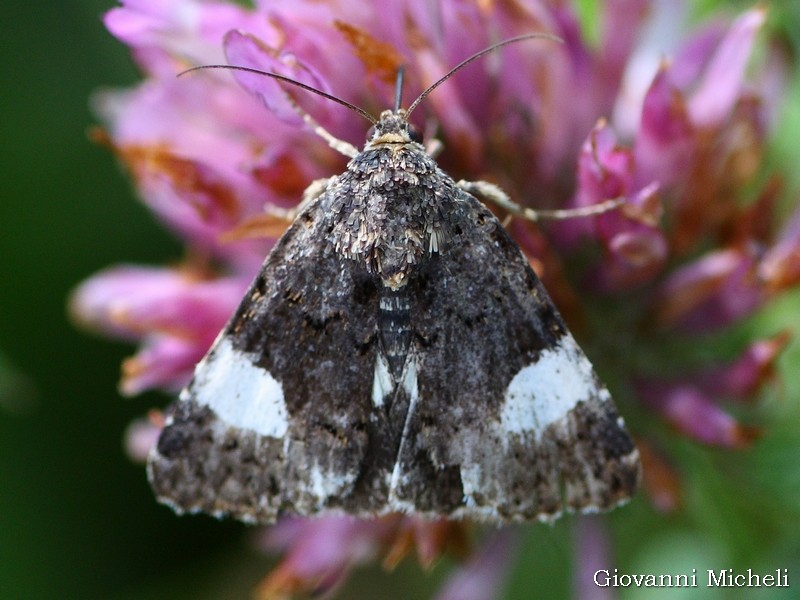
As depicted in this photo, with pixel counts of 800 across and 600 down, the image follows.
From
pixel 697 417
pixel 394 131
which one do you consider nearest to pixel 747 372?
pixel 697 417

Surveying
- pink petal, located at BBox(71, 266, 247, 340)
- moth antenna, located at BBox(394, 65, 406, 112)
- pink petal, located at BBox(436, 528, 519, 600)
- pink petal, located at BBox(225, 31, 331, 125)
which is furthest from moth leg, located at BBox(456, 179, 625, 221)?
pink petal, located at BBox(436, 528, 519, 600)

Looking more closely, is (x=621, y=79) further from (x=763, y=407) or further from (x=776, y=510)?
(x=776, y=510)

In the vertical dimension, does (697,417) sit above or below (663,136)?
below

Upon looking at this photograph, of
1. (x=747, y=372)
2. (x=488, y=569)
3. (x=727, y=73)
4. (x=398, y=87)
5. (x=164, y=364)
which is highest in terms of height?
(x=727, y=73)

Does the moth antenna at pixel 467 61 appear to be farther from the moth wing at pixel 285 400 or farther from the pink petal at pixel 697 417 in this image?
the pink petal at pixel 697 417

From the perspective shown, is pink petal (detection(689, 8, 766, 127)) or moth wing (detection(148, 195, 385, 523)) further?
pink petal (detection(689, 8, 766, 127))

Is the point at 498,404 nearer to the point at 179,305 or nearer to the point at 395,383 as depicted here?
the point at 395,383

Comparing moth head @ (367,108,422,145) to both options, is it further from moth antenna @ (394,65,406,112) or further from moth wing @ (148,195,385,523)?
moth wing @ (148,195,385,523)

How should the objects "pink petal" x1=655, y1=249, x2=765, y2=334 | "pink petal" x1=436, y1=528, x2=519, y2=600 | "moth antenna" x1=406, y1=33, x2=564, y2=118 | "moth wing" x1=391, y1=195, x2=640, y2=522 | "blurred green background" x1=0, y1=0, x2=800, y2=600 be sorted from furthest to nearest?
"blurred green background" x1=0, y1=0, x2=800, y2=600
"pink petal" x1=436, y1=528, x2=519, y2=600
"pink petal" x1=655, y1=249, x2=765, y2=334
"moth antenna" x1=406, y1=33, x2=564, y2=118
"moth wing" x1=391, y1=195, x2=640, y2=522
